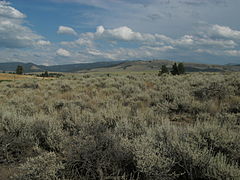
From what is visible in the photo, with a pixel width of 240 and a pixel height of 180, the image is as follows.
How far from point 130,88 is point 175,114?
5.38m

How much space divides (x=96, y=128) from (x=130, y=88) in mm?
7576

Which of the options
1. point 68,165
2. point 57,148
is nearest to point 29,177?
point 68,165

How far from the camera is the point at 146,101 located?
8773mm

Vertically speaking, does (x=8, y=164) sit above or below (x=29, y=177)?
below

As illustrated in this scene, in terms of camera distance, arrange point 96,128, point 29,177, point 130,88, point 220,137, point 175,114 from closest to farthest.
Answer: point 29,177, point 220,137, point 96,128, point 175,114, point 130,88

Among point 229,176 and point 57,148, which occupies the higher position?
point 229,176

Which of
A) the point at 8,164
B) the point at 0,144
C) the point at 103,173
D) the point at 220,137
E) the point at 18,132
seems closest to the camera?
the point at 103,173

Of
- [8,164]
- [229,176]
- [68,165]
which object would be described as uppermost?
[229,176]

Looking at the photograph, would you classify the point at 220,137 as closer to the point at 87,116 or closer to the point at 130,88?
the point at 87,116

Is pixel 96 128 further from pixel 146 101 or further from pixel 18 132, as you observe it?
pixel 146 101

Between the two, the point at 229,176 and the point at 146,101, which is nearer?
the point at 229,176

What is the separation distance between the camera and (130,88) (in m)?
11.9

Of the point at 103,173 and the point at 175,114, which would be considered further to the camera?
the point at 175,114

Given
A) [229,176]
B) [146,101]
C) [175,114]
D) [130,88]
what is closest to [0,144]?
[229,176]
